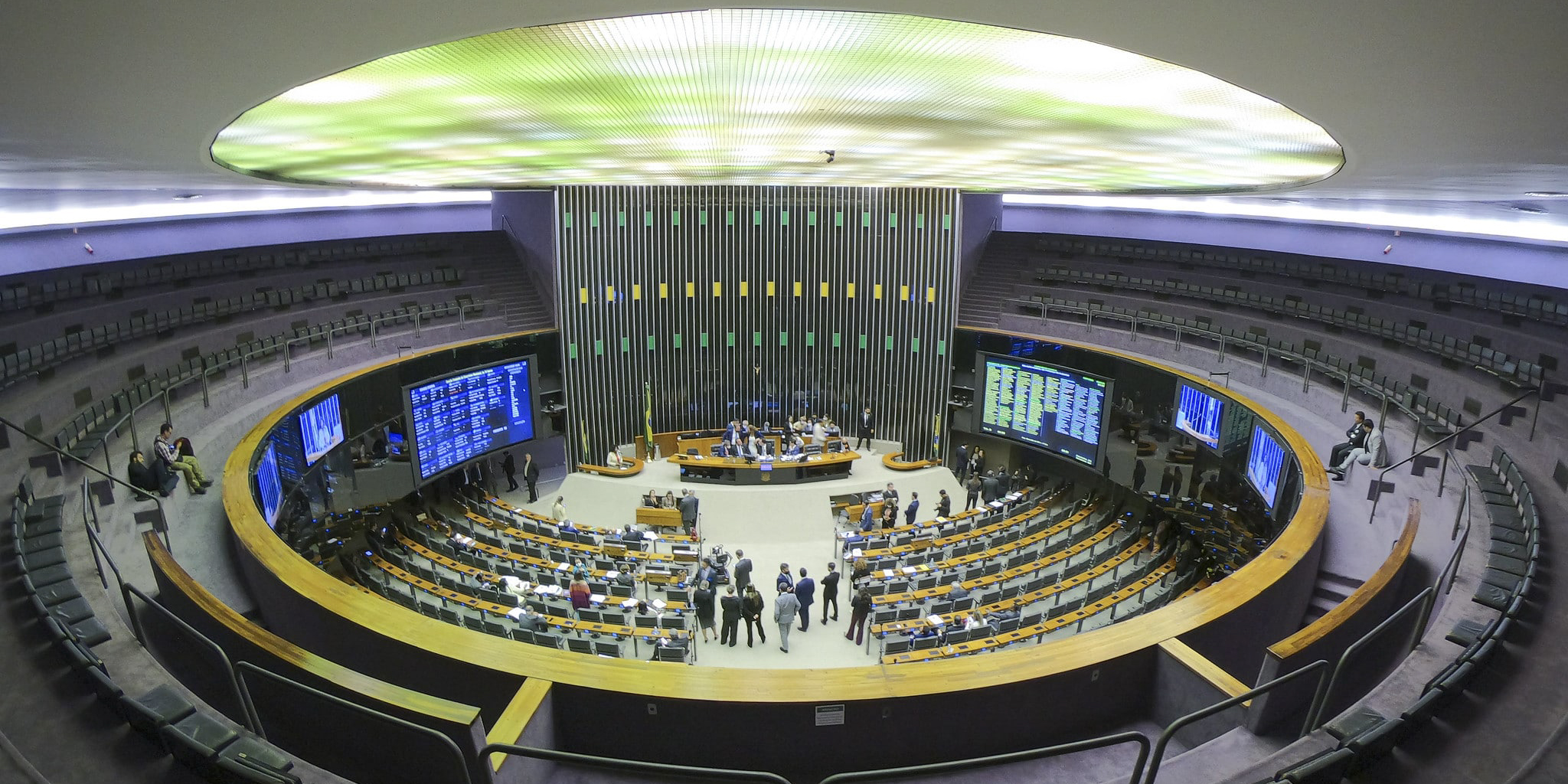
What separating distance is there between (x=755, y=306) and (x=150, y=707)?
15.9 metres

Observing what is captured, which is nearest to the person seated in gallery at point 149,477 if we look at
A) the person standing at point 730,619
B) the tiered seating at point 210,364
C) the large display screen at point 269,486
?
the tiered seating at point 210,364

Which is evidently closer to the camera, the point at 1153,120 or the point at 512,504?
the point at 1153,120

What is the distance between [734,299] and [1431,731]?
16.3 metres

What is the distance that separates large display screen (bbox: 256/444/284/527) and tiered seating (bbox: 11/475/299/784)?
3.23 meters

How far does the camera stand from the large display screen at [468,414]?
13172 mm

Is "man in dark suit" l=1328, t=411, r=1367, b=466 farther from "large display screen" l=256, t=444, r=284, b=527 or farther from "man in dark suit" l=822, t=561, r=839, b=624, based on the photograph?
"large display screen" l=256, t=444, r=284, b=527

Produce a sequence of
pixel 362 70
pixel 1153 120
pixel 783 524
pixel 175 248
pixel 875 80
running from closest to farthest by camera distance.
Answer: pixel 362 70
pixel 875 80
pixel 1153 120
pixel 175 248
pixel 783 524

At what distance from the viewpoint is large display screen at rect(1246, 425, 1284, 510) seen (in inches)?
399

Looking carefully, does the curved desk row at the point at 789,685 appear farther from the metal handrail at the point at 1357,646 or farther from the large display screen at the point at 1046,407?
the large display screen at the point at 1046,407

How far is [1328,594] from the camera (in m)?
7.68

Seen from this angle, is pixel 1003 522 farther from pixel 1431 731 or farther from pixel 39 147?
pixel 39 147

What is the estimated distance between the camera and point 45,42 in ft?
7.68

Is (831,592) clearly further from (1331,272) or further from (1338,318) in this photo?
(1331,272)

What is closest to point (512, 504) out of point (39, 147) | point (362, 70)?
point (39, 147)
